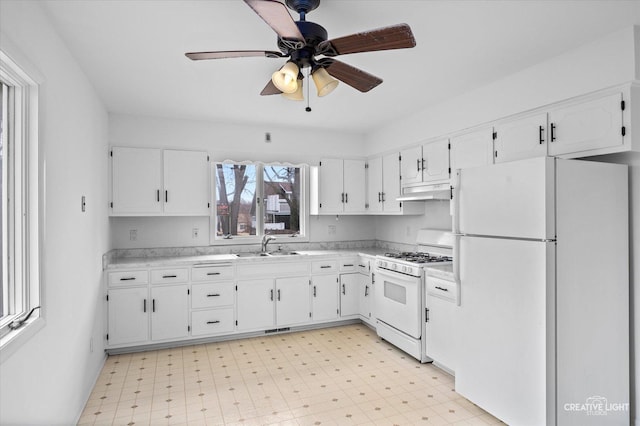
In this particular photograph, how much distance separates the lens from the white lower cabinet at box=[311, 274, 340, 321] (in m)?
4.60

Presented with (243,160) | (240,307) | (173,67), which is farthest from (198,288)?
(173,67)

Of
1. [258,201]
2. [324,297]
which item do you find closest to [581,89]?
[324,297]

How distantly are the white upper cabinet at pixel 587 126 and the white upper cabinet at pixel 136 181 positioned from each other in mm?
3771

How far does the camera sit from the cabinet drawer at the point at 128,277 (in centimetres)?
381

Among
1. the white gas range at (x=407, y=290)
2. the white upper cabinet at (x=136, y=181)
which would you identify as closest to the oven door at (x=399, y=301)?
the white gas range at (x=407, y=290)

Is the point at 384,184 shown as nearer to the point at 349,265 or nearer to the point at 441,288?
the point at 349,265

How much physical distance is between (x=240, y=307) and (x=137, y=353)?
1096 millimetres

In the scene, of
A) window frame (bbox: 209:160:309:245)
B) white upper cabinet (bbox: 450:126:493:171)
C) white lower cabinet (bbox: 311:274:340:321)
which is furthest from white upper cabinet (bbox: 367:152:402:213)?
white lower cabinet (bbox: 311:274:340:321)

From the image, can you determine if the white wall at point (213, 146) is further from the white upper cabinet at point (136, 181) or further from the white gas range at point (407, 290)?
the white gas range at point (407, 290)

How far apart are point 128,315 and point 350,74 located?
320 centimetres

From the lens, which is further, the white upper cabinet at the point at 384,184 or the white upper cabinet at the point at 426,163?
the white upper cabinet at the point at 384,184

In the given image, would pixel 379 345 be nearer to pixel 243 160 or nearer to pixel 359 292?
pixel 359 292

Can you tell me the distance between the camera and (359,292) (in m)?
4.79

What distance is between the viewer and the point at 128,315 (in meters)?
3.87
